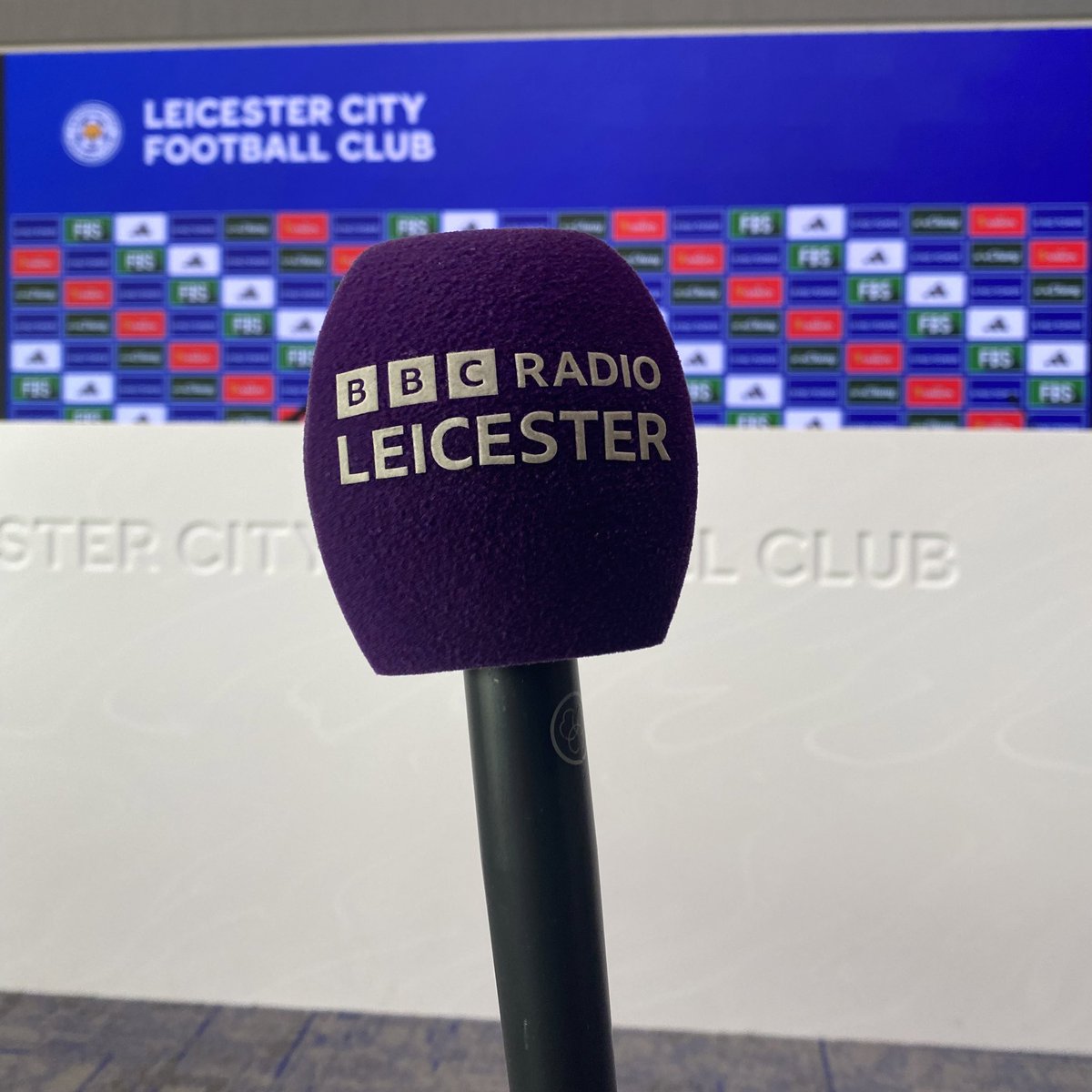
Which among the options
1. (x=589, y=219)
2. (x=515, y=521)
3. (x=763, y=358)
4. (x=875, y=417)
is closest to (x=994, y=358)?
(x=875, y=417)

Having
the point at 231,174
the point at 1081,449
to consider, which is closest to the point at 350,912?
the point at 1081,449

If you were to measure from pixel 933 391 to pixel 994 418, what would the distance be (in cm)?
14

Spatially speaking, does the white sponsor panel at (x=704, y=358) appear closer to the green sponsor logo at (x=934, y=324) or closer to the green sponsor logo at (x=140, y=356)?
the green sponsor logo at (x=934, y=324)

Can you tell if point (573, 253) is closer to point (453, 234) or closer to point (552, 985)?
point (453, 234)

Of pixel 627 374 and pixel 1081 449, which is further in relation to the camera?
pixel 1081 449

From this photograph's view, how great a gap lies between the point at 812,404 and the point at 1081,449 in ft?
5.34

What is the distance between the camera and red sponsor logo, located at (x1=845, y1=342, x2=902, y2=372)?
2.44m

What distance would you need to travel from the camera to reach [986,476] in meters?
0.87

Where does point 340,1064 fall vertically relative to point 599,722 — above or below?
below

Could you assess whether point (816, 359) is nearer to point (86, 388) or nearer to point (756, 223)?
point (756, 223)

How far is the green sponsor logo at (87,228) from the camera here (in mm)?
2646

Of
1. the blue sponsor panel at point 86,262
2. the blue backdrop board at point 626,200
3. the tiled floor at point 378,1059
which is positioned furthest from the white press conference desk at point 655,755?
the blue sponsor panel at point 86,262

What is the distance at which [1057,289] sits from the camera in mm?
2412

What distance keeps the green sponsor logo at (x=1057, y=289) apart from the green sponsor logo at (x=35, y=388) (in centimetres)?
225
